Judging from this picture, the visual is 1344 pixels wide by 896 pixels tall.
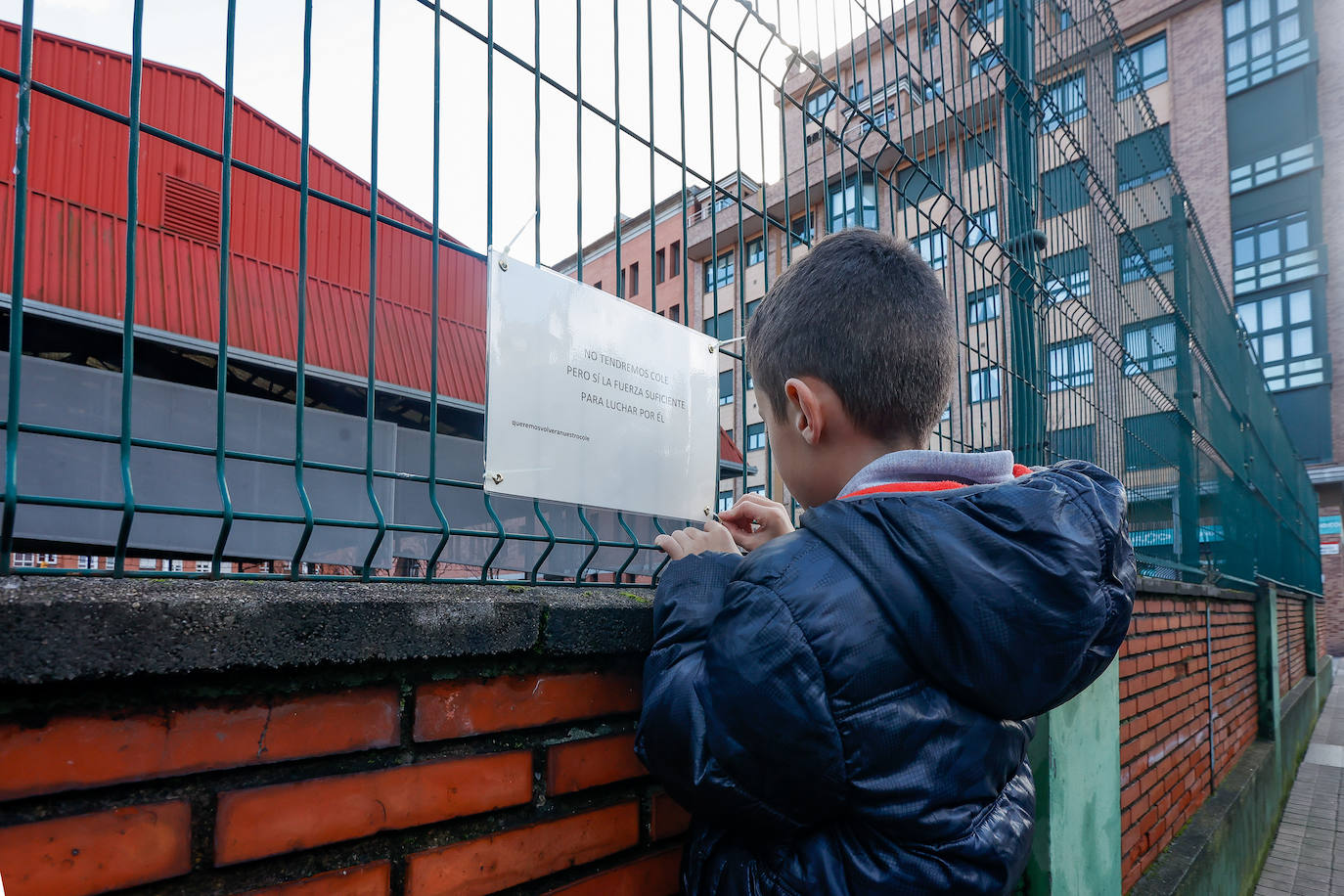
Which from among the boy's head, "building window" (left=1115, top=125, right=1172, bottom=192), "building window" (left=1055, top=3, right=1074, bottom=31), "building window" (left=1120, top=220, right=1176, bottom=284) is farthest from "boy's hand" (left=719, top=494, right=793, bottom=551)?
"building window" (left=1115, top=125, right=1172, bottom=192)

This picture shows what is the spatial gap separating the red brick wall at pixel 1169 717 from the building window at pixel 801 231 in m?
2.20

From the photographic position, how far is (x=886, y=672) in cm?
91

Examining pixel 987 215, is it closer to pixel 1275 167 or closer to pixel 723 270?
pixel 723 270

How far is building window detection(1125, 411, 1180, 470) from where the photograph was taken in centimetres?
405

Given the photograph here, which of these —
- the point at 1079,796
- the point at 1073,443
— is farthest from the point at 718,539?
the point at 1073,443

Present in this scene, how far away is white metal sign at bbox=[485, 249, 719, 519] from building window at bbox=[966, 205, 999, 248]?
51.7 inches

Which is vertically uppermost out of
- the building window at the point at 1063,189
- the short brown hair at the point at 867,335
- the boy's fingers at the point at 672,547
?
the building window at the point at 1063,189

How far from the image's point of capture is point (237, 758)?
2.67 feet

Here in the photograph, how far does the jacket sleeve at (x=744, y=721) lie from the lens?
0.87 m

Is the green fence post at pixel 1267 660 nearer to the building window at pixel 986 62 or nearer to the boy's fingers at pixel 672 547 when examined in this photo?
the building window at pixel 986 62

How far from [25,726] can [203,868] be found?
8.6 inches

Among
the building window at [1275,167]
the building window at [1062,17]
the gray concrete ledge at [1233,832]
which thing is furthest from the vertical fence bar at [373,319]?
the building window at [1275,167]

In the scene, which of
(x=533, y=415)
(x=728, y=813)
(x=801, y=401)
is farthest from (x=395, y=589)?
(x=801, y=401)

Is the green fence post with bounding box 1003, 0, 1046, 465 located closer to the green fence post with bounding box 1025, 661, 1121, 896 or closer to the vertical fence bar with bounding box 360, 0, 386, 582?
the green fence post with bounding box 1025, 661, 1121, 896
